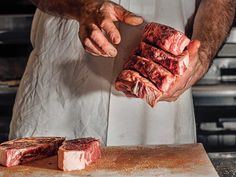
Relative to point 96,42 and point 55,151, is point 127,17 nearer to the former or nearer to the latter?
point 96,42

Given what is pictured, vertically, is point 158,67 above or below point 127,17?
below

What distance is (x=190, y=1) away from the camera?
6.38ft

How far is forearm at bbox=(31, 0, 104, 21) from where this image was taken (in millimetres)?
1529

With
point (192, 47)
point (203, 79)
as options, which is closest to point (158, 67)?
point (192, 47)

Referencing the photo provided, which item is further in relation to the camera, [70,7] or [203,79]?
[203,79]

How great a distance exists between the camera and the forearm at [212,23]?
5.97 feet

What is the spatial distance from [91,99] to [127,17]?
0.52 meters

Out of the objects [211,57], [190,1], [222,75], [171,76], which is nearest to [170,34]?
[171,76]

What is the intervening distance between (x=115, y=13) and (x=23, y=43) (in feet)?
5.18

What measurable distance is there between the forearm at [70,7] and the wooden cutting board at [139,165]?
446mm

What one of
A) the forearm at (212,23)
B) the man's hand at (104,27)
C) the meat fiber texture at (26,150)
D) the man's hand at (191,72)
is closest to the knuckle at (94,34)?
the man's hand at (104,27)

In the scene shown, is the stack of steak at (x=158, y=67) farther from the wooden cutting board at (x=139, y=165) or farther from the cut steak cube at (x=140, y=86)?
the wooden cutting board at (x=139, y=165)

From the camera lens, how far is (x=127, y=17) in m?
1.40

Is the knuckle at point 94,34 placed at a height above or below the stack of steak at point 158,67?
above
